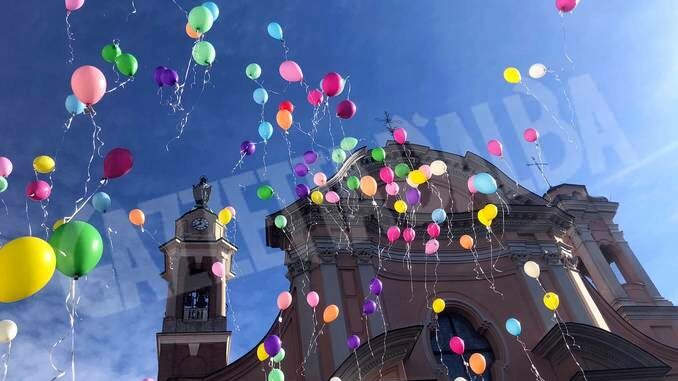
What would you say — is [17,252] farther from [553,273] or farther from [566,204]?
[566,204]

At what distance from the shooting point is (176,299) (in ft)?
47.5

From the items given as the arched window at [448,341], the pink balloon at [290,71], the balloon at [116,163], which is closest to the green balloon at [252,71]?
the pink balloon at [290,71]

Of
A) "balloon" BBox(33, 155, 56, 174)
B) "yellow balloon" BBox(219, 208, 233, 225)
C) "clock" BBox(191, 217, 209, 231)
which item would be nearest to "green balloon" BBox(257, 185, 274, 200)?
"yellow balloon" BBox(219, 208, 233, 225)

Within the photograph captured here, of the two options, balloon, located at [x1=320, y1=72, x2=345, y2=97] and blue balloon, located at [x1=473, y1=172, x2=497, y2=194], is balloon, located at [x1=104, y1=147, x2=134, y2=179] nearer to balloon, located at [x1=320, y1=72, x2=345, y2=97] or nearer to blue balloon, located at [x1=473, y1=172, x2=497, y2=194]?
balloon, located at [x1=320, y1=72, x2=345, y2=97]

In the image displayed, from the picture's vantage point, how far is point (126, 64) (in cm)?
642

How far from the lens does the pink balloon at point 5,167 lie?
22.9 ft

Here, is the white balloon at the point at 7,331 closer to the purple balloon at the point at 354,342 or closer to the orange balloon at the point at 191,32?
the orange balloon at the point at 191,32

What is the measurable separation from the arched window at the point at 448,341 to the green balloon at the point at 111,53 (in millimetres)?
8767

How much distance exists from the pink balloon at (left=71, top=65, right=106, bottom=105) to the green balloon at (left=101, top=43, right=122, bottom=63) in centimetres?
101

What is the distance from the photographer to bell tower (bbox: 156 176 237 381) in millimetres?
13492

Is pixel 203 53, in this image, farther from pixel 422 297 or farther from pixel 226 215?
pixel 422 297

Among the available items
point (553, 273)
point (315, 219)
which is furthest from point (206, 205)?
point (553, 273)

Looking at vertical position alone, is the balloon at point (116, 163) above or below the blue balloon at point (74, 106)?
below

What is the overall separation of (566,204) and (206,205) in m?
12.8
